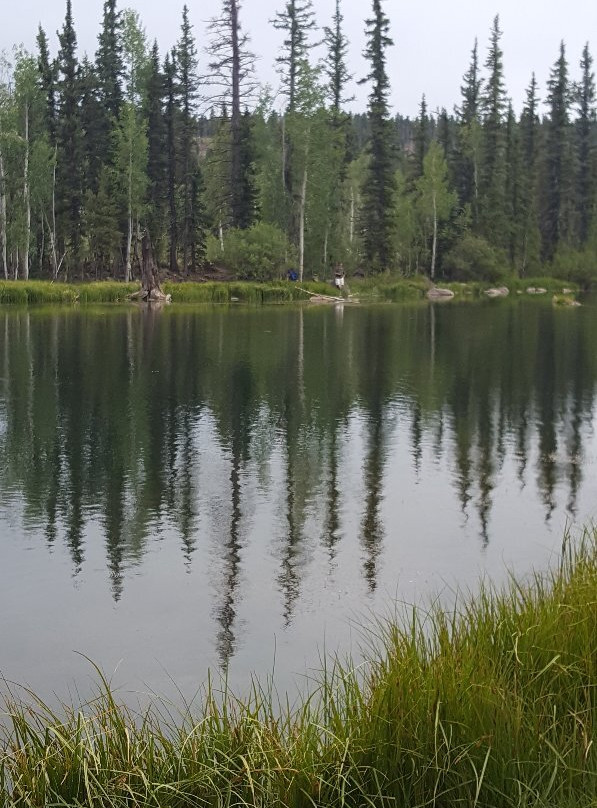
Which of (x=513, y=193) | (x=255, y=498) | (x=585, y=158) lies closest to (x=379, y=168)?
(x=513, y=193)

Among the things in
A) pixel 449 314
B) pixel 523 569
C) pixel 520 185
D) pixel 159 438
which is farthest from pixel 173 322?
pixel 520 185

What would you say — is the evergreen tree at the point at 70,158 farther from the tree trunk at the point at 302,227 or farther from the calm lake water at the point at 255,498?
the calm lake water at the point at 255,498

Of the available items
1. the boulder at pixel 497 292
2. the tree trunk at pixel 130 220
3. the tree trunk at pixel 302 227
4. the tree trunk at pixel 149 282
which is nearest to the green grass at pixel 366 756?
the tree trunk at pixel 149 282

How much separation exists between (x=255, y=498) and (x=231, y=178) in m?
55.1

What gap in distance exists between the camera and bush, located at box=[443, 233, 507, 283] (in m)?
78.2

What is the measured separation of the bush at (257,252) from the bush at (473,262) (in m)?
20.1

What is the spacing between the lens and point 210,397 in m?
20.3

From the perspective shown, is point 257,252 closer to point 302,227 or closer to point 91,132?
point 302,227

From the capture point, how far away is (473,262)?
79.1 meters

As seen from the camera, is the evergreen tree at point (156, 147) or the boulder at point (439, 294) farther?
the boulder at point (439, 294)

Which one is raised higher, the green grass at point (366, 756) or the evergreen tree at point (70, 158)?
the evergreen tree at point (70, 158)

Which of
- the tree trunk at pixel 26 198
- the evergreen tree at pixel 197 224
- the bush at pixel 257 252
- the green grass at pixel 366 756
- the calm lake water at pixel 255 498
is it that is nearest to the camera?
the green grass at pixel 366 756

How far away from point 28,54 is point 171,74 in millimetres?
9944

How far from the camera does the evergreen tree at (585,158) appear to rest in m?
96.1
